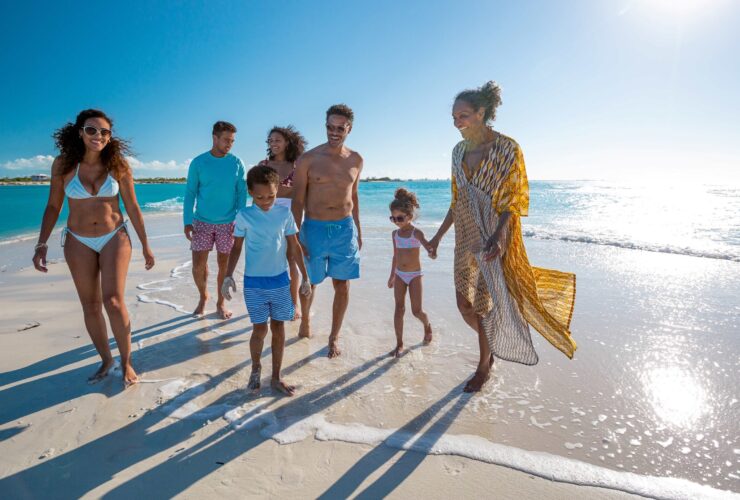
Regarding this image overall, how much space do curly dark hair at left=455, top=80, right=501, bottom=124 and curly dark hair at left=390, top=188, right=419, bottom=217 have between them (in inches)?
42.0

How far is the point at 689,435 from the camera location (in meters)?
2.52

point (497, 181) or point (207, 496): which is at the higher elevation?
point (497, 181)

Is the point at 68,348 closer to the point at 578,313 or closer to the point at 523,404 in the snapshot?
the point at 523,404

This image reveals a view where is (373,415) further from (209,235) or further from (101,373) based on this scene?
(209,235)

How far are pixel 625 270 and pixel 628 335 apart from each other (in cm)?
358

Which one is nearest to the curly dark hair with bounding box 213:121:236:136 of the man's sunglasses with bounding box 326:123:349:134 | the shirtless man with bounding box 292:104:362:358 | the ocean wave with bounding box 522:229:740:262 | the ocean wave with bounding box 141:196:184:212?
the shirtless man with bounding box 292:104:362:358

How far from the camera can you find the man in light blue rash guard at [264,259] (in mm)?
2920

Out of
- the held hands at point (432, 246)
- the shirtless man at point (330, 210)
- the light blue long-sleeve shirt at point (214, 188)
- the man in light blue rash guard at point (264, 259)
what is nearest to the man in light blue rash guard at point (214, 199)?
the light blue long-sleeve shirt at point (214, 188)

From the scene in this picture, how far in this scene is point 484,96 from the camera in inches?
118

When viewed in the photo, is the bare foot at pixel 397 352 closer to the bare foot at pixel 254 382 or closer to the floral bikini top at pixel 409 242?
the floral bikini top at pixel 409 242

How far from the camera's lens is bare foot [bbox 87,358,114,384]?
315 cm

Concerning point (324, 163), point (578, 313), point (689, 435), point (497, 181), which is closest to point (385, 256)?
point (578, 313)

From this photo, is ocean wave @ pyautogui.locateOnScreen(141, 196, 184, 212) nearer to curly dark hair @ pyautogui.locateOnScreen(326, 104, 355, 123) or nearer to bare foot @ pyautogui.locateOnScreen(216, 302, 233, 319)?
bare foot @ pyautogui.locateOnScreen(216, 302, 233, 319)

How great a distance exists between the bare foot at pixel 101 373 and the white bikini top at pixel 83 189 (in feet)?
4.39
